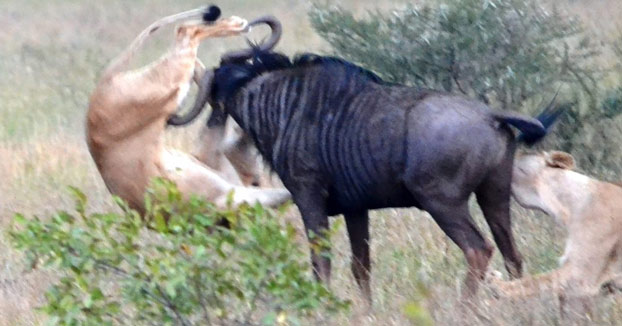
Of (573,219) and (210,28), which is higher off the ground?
(210,28)

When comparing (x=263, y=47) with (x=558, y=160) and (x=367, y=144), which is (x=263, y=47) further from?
(x=558, y=160)

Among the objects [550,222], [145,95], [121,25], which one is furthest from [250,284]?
[121,25]

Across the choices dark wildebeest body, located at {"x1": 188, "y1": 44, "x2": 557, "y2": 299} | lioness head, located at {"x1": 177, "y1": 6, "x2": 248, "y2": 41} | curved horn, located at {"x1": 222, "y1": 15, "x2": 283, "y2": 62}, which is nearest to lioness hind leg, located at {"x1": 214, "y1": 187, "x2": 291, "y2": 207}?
dark wildebeest body, located at {"x1": 188, "y1": 44, "x2": 557, "y2": 299}

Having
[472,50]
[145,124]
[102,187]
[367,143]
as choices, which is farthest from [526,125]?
[102,187]

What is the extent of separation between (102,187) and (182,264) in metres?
4.87

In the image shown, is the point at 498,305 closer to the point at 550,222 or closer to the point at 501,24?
the point at 550,222

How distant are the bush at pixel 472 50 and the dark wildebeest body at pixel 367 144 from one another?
210 cm

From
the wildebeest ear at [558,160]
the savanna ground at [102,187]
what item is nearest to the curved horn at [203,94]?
the savanna ground at [102,187]

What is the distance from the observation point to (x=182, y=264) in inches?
200

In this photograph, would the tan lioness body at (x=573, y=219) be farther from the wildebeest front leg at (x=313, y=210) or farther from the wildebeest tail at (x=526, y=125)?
the wildebeest front leg at (x=313, y=210)

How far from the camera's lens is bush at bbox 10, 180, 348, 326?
5098 millimetres

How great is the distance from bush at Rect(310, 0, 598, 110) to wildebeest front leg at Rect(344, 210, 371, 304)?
2118mm

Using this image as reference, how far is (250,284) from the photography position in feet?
16.9

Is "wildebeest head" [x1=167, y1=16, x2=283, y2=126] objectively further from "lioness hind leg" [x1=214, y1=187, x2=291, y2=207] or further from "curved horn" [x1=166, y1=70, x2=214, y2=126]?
"lioness hind leg" [x1=214, y1=187, x2=291, y2=207]
